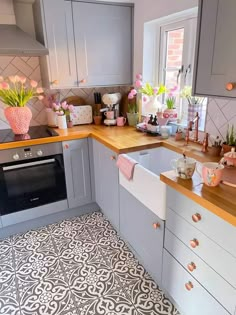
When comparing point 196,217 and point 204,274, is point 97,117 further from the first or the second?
point 204,274

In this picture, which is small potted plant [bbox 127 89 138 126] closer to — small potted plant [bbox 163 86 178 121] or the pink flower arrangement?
small potted plant [bbox 163 86 178 121]

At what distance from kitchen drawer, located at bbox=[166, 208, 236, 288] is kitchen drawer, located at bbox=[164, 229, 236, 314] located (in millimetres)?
30

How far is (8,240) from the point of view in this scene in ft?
7.09

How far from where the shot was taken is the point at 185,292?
4.27 ft

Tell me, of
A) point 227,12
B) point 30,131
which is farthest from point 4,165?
point 227,12

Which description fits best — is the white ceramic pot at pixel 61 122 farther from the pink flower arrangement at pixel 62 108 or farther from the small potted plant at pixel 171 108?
the small potted plant at pixel 171 108

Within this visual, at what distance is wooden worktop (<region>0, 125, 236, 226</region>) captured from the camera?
1.02 meters

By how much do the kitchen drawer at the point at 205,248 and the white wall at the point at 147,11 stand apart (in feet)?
4.95

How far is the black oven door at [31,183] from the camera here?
2.04m

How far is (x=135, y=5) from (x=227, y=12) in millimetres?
1451

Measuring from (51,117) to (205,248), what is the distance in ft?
6.27

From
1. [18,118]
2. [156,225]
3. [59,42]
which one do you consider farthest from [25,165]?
[156,225]

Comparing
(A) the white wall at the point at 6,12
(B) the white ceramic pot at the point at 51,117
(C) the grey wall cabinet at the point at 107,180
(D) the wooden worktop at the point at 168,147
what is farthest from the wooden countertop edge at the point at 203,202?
(A) the white wall at the point at 6,12

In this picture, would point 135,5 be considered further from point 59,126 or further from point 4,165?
point 4,165
